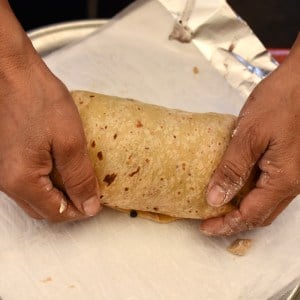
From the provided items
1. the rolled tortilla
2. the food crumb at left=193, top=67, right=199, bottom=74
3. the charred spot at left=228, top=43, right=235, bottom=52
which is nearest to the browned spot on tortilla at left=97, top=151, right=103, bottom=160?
the rolled tortilla

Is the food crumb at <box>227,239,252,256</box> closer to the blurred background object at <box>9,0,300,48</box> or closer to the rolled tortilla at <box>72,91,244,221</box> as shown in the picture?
the rolled tortilla at <box>72,91,244,221</box>

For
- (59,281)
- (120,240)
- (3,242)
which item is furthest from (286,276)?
(3,242)

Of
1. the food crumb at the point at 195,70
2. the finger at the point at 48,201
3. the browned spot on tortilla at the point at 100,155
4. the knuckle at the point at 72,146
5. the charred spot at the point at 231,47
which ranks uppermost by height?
the charred spot at the point at 231,47

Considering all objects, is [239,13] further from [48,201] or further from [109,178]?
[48,201]

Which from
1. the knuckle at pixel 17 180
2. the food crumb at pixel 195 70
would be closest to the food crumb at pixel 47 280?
the knuckle at pixel 17 180

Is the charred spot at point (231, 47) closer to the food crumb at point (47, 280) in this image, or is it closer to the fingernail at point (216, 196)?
the fingernail at point (216, 196)
